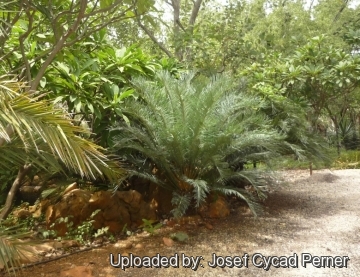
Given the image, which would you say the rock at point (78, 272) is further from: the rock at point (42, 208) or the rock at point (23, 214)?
the rock at point (23, 214)

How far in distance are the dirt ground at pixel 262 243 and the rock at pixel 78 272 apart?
0.28ft

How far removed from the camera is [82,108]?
3.84 meters

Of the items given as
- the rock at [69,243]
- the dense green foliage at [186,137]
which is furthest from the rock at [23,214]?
the dense green foliage at [186,137]

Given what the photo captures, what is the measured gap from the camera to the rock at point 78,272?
8.40 ft

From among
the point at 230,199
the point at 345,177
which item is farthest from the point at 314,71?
the point at 230,199

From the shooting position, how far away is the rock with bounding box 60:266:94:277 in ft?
8.40

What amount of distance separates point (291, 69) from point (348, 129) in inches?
365

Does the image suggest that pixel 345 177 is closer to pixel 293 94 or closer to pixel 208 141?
pixel 293 94

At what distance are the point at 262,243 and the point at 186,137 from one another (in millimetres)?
1255

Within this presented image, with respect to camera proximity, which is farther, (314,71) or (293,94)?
(293,94)

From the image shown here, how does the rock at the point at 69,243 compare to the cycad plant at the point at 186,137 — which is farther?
the cycad plant at the point at 186,137

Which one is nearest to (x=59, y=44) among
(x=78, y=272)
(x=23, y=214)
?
(x=78, y=272)

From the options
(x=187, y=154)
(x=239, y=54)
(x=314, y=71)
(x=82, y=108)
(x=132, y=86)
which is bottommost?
(x=187, y=154)

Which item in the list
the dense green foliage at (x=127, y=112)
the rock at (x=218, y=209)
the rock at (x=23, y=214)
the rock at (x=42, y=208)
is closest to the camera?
the dense green foliage at (x=127, y=112)
